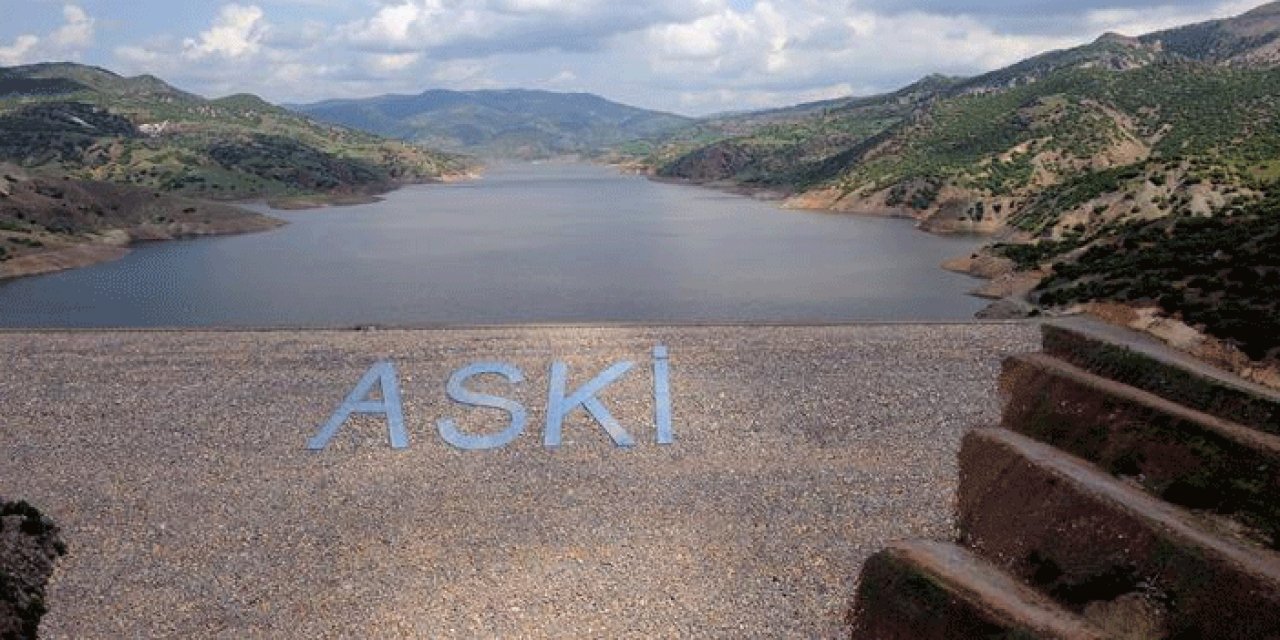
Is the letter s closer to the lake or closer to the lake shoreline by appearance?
the lake

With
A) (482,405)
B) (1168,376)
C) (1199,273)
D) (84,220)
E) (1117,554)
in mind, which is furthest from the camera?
(84,220)

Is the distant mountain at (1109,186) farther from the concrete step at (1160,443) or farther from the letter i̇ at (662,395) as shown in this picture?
the letter i̇ at (662,395)

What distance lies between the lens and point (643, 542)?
24.8 metres

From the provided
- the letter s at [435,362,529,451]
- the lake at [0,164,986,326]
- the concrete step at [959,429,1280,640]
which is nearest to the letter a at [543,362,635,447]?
the letter s at [435,362,529,451]

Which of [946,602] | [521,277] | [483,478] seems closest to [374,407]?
[483,478]

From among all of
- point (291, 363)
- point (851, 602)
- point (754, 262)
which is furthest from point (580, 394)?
point (754, 262)

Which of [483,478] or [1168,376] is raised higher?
[1168,376]

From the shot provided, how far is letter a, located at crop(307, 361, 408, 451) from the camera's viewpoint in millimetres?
30422

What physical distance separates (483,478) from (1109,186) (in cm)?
7197

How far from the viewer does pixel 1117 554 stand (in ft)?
56.3

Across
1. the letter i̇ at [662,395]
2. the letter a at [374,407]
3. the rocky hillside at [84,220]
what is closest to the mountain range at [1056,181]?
the rocky hillside at [84,220]

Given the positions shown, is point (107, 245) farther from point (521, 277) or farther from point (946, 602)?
point (946, 602)

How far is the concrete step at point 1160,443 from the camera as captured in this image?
17.9 m

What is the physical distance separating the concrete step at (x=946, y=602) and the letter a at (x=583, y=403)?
11511 mm
